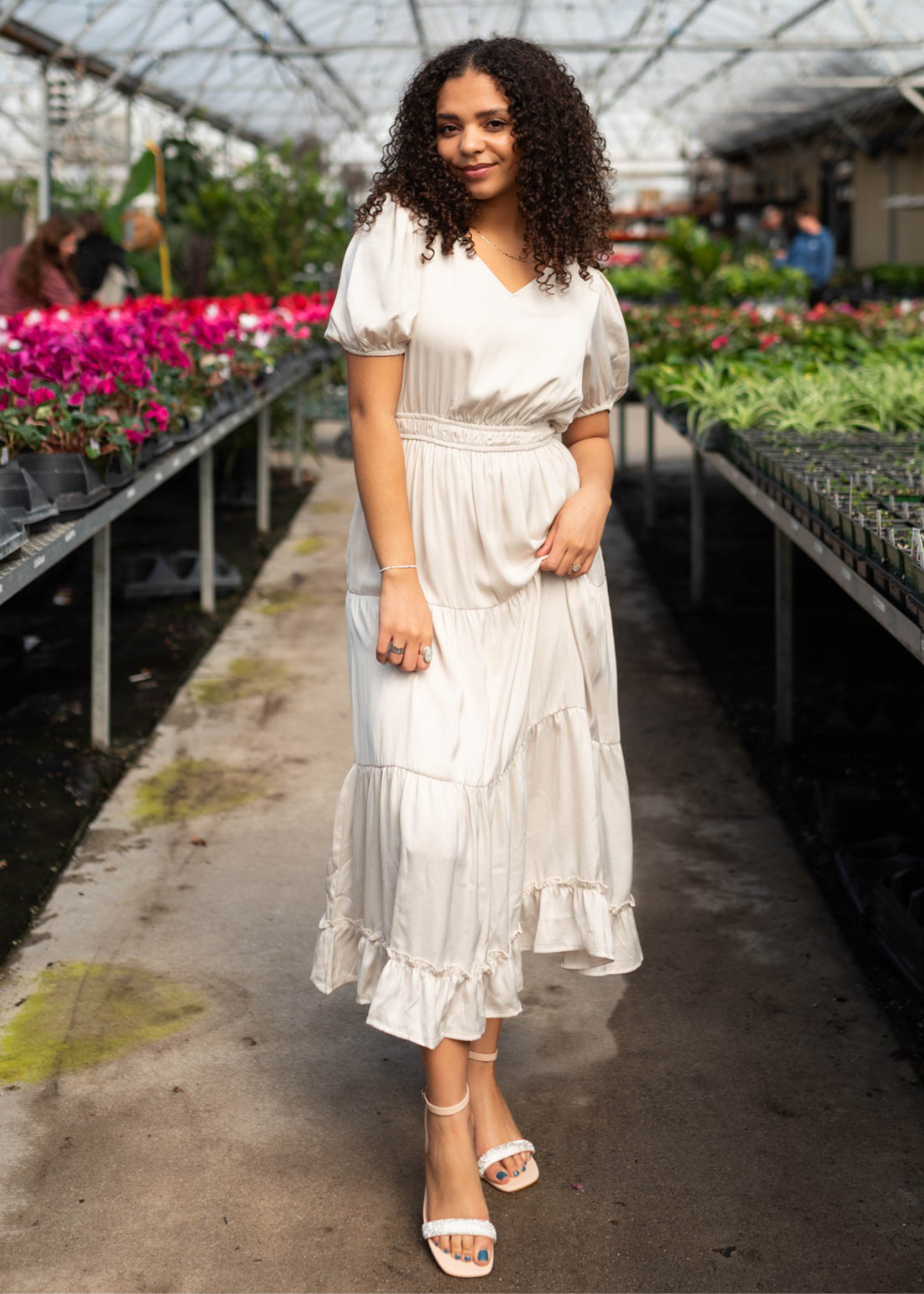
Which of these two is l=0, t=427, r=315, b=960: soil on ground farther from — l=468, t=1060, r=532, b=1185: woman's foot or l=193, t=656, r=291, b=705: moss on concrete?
l=468, t=1060, r=532, b=1185: woman's foot

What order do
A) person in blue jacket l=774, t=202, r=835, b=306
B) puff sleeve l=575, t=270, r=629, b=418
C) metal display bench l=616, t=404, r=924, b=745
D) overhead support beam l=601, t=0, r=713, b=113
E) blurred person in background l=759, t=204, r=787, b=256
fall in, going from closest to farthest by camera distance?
1. puff sleeve l=575, t=270, r=629, b=418
2. metal display bench l=616, t=404, r=924, b=745
3. person in blue jacket l=774, t=202, r=835, b=306
4. blurred person in background l=759, t=204, r=787, b=256
5. overhead support beam l=601, t=0, r=713, b=113

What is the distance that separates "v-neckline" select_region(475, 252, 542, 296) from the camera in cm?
178

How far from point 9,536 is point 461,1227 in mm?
1432

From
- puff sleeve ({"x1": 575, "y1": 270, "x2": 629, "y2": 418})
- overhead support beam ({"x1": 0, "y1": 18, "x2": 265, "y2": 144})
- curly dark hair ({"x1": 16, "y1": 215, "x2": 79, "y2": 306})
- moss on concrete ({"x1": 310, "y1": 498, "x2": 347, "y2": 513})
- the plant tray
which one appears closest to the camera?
puff sleeve ({"x1": 575, "y1": 270, "x2": 629, "y2": 418})

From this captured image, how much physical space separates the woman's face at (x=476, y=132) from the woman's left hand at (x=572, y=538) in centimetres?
42

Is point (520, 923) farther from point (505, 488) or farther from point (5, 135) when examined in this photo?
point (5, 135)

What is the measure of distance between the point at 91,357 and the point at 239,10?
11.3m

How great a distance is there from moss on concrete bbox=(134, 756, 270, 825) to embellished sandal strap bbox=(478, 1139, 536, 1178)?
1587 millimetres

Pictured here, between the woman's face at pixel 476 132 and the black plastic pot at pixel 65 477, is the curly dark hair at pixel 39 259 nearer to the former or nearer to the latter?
the black plastic pot at pixel 65 477

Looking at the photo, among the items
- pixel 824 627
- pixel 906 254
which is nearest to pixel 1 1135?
pixel 824 627

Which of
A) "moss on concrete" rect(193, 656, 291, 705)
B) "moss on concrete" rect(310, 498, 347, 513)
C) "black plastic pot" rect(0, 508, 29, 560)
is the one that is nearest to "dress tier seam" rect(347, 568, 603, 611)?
"black plastic pot" rect(0, 508, 29, 560)

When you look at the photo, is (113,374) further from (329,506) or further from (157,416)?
(329,506)

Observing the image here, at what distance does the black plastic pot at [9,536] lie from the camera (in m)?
2.51

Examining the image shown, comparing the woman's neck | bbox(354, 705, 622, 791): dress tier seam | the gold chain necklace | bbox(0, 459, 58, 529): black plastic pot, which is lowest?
bbox(354, 705, 622, 791): dress tier seam
